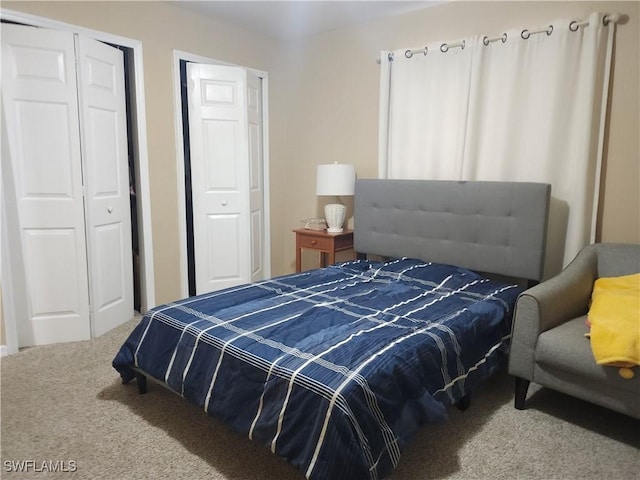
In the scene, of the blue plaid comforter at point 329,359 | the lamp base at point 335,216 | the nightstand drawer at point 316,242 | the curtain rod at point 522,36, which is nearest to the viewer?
the blue plaid comforter at point 329,359

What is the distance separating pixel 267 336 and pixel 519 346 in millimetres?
1272

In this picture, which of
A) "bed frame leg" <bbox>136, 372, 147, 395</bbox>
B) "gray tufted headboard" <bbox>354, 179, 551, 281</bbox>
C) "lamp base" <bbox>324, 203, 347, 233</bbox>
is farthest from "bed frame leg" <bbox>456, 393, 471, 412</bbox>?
"lamp base" <bbox>324, 203, 347, 233</bbox>

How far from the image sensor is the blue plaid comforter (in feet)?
4.97

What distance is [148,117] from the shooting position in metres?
3.48

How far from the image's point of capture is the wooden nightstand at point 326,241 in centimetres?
369

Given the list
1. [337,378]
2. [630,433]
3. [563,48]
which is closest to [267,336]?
[337,378]

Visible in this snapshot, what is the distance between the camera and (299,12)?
3570 millimetres

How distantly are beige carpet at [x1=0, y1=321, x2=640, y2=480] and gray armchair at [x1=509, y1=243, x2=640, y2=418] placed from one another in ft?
0.65

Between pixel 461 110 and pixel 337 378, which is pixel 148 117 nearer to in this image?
pixel 461 110

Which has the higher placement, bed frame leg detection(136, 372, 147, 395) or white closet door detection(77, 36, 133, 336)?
white closet door detection(77, 36, 133, 336)

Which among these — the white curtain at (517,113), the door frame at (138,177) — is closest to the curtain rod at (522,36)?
the white curtain at (517,113)

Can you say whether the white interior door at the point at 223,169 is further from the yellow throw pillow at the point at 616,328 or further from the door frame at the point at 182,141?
the yellow throw pillow at the point at 616,328

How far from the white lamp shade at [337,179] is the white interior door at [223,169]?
30.0 inches

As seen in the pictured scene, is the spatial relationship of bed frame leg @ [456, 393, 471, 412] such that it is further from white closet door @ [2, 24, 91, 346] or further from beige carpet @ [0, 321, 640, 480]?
white closet door @ [2, 24, 91, 346]
